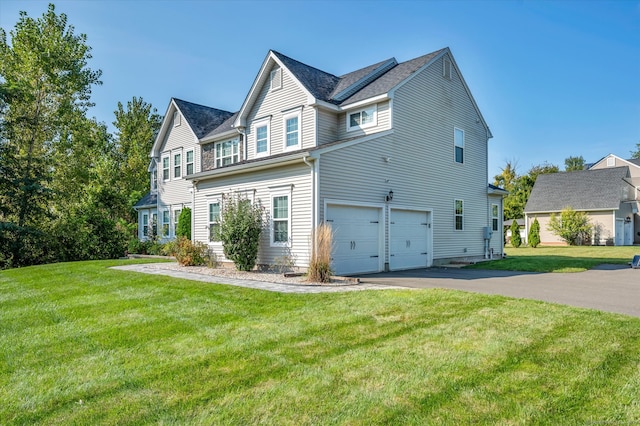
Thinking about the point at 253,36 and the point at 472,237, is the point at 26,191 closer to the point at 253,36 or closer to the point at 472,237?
the point at 253,36

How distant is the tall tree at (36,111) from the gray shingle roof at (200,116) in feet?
26.3

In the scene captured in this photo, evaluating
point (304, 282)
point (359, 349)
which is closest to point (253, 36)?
point (304, 282)

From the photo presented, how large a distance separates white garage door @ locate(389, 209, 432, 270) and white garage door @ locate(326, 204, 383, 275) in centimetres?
75

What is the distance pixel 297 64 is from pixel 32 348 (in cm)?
1439

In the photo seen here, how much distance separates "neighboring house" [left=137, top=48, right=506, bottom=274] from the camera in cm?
1230

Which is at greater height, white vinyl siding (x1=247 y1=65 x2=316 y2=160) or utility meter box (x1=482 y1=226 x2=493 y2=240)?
white vinyl siding (x1=247 y1=65 x2=316 y2=160)

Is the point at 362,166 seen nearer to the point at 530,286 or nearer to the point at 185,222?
the point at 530,286

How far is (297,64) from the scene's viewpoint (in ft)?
55.4

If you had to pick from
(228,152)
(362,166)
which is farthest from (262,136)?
(362,166)

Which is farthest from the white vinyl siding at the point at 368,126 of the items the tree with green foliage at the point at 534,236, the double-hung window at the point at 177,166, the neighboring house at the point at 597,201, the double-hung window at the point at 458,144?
the neighboring house at the point at 597,201

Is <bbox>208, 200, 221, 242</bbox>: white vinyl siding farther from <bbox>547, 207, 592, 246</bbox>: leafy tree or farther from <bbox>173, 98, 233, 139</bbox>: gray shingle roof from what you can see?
<bbox>547, 207, 592, 246</bbox>: leafy tree

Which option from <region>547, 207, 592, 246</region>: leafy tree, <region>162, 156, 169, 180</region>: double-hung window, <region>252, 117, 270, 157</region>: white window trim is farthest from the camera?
<region>547, 207, 592, 246</region>: leafy tree

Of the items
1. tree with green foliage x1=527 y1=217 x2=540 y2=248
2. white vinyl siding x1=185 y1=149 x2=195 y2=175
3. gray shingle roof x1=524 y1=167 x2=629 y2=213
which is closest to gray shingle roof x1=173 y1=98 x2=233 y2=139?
white vinyl siding x1=185 y1=149 x2=195 y2=175

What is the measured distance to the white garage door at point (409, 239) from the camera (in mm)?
Answer: 14211
